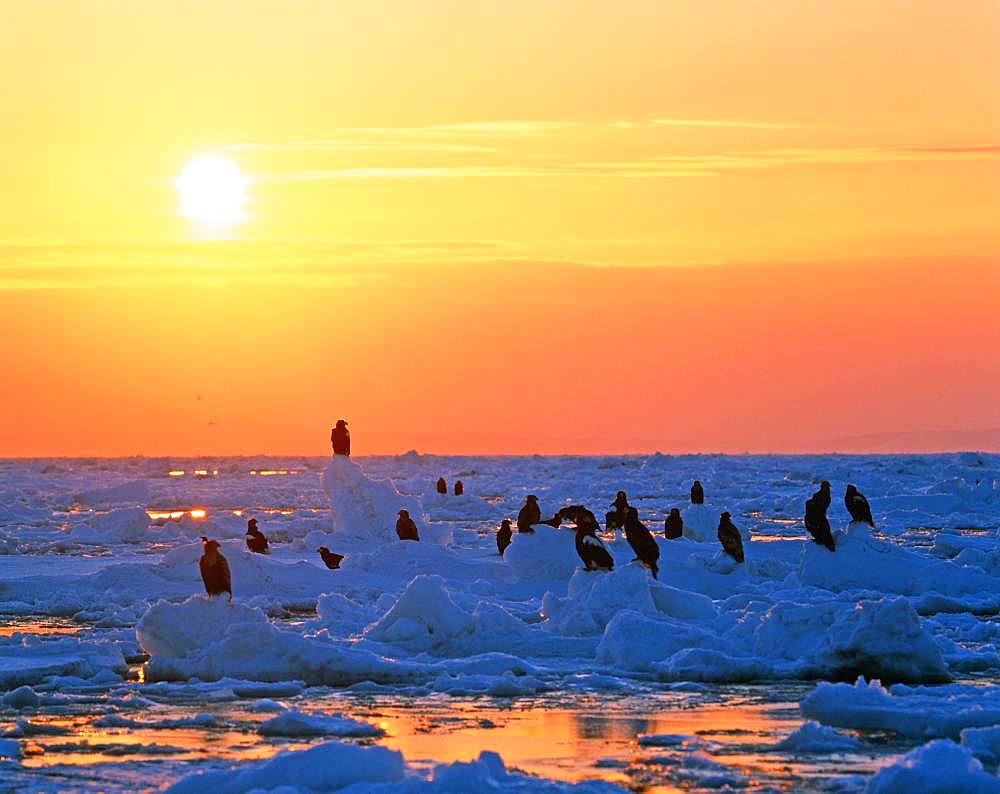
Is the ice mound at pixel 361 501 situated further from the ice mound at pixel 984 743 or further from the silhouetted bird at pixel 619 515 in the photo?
the ice mound at pixel 984 743

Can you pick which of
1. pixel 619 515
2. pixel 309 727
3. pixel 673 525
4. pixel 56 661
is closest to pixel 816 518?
pixel 619 515

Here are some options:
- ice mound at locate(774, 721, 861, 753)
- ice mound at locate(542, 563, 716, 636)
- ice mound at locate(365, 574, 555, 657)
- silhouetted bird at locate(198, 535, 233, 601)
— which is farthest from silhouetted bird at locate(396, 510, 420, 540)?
ice mound at locate(774, 721, 861, 753)

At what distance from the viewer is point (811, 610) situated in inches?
707

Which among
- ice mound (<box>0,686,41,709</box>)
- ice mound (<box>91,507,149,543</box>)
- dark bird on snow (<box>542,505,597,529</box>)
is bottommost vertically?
ice mound (<box>0,686,41,709</box>)

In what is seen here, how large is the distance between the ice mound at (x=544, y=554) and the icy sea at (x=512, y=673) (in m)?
0.04

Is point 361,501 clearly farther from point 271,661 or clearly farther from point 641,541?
point 271,661

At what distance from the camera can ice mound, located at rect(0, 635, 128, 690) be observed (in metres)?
17.1

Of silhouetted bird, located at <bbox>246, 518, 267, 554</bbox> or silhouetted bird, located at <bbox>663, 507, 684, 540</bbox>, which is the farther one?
silhouetted bird, located at <bbox>663, 507, 684, 540</bbox>

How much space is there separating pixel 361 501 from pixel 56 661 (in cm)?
1647

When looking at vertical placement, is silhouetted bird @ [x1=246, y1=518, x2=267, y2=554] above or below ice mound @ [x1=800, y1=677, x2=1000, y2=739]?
above

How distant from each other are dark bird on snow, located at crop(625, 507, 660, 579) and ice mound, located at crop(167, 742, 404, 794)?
36.3 ft

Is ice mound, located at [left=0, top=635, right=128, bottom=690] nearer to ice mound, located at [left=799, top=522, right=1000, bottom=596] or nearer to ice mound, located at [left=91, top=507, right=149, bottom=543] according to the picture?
ice mound, located at [left=799, top=522, right=1000, bottom=596]

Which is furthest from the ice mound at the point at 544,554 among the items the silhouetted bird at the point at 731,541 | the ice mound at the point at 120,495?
the ice mound at the point at 120,495

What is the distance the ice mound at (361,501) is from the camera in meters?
33.9
